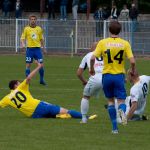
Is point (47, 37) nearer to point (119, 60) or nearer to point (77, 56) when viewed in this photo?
point (77, 56)

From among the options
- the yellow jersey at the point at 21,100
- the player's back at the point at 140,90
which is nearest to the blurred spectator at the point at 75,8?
the yellow jersey at the point at 21,100

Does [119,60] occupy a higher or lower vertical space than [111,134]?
higher

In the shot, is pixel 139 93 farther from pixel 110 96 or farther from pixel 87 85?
pixel 110 96

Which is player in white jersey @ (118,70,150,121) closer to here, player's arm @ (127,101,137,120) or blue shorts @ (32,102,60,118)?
player's arm @ (127,101,137,120)

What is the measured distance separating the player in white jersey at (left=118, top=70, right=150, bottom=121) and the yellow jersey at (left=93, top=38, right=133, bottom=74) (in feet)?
5.62

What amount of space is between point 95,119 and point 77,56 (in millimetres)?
26006

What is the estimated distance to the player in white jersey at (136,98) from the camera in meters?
15.5

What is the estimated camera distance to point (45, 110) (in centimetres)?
1616

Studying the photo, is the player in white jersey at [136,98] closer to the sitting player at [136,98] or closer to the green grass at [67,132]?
the sitting player at [136,98]

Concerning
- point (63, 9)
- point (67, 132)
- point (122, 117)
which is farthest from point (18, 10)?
point (67, 132)

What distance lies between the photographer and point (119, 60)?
13789 mm

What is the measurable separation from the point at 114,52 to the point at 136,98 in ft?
6.70

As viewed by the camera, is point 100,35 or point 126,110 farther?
point 100,35

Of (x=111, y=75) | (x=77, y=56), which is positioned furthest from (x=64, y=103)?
(x=77, y=56)
